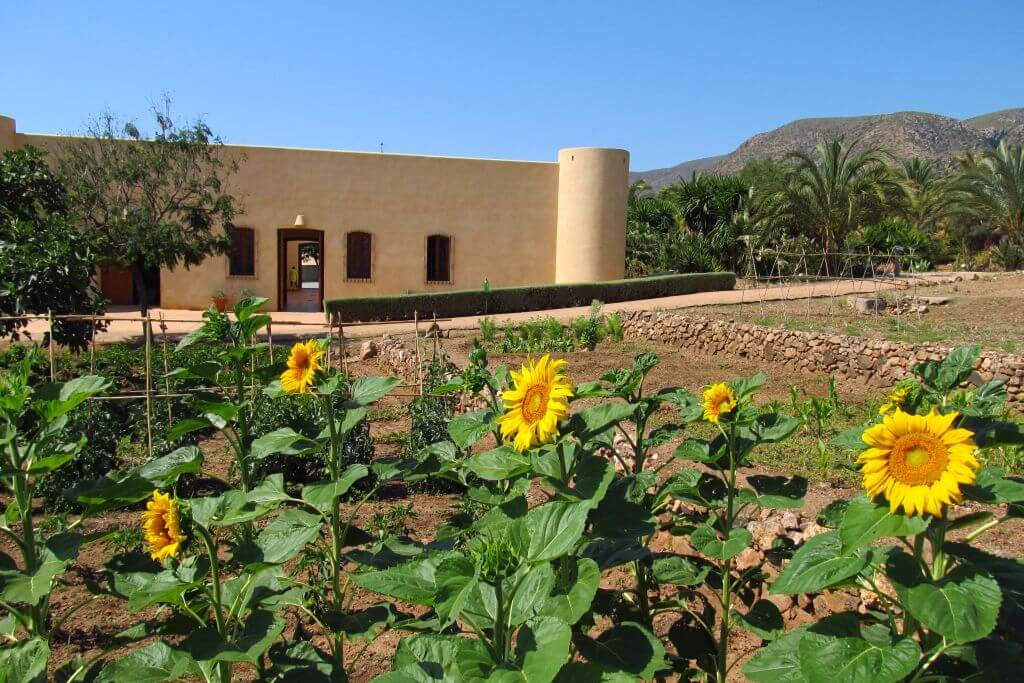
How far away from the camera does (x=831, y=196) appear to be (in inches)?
936

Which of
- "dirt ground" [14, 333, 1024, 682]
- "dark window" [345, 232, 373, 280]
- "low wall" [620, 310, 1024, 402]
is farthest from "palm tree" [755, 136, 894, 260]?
"dirt ground" [14, 333, 1024, 682]

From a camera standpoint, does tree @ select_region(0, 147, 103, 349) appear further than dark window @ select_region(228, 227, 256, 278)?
No

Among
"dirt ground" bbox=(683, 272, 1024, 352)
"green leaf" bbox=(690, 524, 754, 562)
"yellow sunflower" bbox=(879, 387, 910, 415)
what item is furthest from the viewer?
"dirt ground" bbox=(683, 272, 1024, 352)

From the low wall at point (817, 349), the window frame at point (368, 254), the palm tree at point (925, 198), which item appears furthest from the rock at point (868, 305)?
the palm tree at point (925, 198)

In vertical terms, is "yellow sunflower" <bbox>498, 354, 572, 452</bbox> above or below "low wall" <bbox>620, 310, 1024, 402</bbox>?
above

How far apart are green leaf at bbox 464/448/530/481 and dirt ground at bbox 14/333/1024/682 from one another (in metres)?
0.74

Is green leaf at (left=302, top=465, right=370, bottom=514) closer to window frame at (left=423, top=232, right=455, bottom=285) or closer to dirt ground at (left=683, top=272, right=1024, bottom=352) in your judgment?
dirt ground at (left=683, top=272, right=1024, bottom=352)

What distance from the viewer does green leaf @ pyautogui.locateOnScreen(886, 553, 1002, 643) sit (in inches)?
52.5

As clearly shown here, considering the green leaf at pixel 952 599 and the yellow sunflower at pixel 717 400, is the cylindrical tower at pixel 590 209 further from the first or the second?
the green leaf at pixel 952 599

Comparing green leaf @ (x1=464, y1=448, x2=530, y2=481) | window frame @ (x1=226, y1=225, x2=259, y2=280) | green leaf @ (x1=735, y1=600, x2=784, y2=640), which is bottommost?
green leaf @ (x1=735, y1=600, x2=784, y2=640)

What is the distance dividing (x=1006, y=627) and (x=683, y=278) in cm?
1862

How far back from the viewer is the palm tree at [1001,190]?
23.5 metres

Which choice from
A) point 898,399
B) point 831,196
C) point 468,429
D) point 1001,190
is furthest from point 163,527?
point 1001,190

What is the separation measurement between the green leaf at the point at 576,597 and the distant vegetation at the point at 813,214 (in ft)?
71.6
